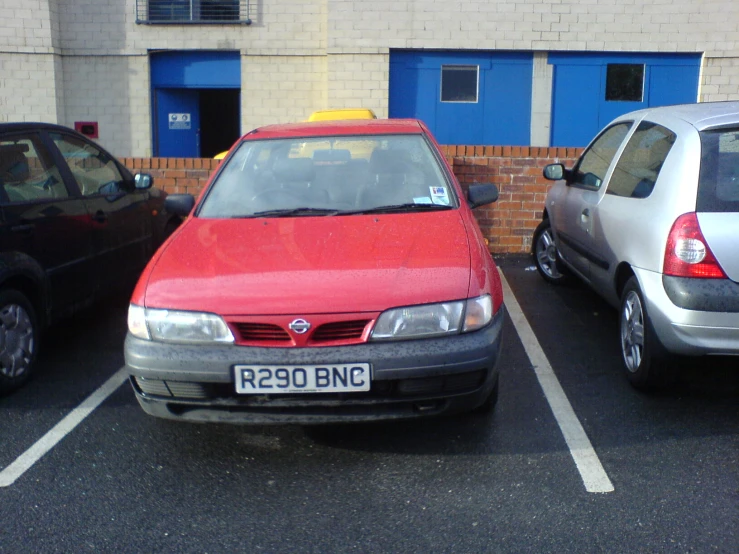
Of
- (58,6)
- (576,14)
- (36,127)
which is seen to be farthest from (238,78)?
(36,127)

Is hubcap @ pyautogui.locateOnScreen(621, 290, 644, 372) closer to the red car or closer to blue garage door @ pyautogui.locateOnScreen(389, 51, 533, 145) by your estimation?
the red car

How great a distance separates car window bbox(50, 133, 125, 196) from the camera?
5.49 metres

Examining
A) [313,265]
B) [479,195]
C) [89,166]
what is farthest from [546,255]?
[313,265]

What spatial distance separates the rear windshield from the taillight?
4.5 inches

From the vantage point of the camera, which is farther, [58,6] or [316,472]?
[58,6]

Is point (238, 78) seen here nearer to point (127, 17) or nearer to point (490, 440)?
point (127, 17)

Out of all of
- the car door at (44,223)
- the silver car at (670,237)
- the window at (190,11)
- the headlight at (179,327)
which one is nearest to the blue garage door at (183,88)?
the window at (190,11)

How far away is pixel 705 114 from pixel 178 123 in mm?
12849

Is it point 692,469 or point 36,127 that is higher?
point 36,127

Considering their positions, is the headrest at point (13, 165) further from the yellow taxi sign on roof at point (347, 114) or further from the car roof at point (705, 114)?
the yellow taxi sign on roof at point (347, 114)

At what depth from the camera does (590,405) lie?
435 centimetres

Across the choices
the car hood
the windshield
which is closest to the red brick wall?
the windshield

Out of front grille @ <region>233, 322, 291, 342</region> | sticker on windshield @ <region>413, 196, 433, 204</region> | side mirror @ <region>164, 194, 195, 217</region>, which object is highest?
sticker on windshield @ <region>413, 196, 433, 204</region>

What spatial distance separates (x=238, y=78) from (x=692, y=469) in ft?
43.8
